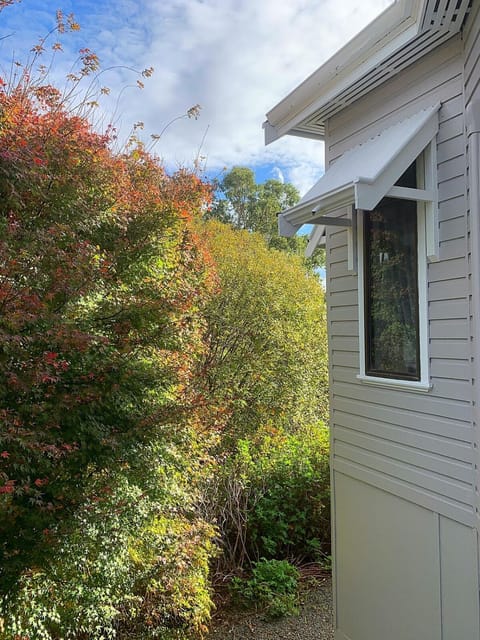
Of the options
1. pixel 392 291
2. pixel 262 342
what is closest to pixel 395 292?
pixel 392 291

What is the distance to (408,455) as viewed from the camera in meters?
3.02

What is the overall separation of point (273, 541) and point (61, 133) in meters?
4.84

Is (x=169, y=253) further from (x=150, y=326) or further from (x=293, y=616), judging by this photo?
(x=293, y=616)

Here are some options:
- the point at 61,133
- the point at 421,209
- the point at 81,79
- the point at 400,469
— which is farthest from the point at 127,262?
the point at 400,469

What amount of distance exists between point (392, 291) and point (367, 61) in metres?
1.55

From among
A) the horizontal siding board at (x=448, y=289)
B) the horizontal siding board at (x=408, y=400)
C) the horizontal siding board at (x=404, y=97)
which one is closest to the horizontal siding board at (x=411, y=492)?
the horizontal siding board at (x=408, y=400)

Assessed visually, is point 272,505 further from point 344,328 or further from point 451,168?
point 451,168

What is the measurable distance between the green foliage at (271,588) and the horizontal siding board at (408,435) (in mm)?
2091

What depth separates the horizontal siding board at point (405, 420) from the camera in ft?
8.48

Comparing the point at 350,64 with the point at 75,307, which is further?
the point at 75,307

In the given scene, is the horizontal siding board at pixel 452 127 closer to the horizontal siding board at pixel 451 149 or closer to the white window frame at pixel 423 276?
the horizontal siding board at pixel 451 149

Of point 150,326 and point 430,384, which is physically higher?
point 150,326

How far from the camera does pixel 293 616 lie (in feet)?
15.4

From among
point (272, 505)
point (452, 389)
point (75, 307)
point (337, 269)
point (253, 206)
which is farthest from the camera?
point (253, 206)
